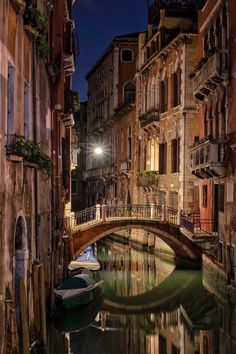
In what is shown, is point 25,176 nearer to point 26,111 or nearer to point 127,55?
point 26,111

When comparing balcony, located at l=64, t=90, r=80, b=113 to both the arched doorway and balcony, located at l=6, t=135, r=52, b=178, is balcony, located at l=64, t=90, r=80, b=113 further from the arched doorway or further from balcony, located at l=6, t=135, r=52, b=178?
the arched doorway

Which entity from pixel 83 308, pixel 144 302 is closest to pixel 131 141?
pixel 144 302

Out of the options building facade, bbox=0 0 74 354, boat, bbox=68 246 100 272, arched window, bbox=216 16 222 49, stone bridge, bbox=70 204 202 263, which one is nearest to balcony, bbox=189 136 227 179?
arched window, bbox=216 16 222 49

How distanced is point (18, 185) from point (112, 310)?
8350 mm

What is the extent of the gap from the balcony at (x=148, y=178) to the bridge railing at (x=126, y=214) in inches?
168

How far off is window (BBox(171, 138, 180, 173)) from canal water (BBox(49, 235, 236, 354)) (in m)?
4.07

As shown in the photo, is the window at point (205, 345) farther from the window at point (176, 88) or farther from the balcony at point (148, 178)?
the balcony at point (148, 178)

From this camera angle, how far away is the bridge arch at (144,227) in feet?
68.3

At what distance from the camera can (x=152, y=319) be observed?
613 inches

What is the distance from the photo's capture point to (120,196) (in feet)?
117

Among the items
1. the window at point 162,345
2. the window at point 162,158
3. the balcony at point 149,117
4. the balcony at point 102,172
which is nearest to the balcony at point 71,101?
the window at point 162,158

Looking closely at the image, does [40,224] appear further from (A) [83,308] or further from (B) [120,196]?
(B) [120,196]

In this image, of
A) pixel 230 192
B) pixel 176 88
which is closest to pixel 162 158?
pixel 176 88

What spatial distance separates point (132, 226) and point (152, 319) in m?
6.33
